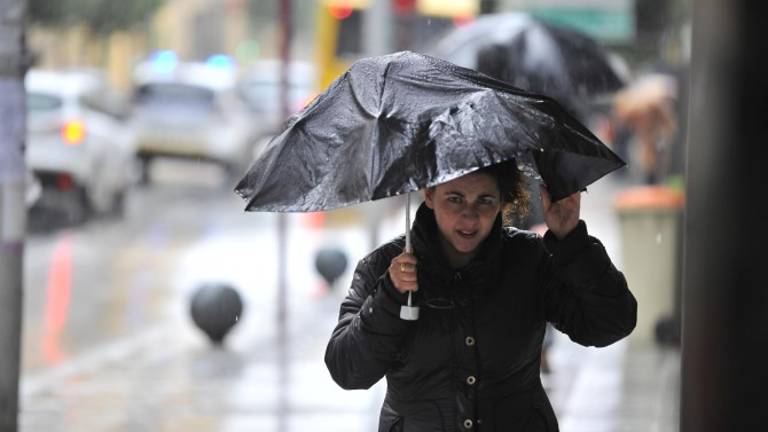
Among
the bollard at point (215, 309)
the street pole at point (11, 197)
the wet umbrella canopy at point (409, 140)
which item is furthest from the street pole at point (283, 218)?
the wet umbrella canopy at point (409, 140)

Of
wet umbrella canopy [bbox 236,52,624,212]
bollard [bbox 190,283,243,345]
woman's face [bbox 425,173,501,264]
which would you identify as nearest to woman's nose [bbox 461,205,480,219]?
woman's face [bbox 425,173,501,264]

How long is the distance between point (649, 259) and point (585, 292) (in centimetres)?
787

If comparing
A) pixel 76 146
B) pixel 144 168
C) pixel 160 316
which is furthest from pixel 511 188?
pixel 144 168

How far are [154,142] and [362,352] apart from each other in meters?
25.0

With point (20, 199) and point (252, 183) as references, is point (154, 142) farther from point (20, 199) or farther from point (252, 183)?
point (252, 183)

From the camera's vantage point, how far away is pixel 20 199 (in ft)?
20.1

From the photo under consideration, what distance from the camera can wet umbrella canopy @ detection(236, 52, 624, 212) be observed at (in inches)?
130

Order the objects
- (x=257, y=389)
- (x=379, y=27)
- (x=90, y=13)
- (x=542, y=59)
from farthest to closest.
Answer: (x=90, y=13)
(x=379, y=27)
(x=257, y=389)
(x=542, y=59)

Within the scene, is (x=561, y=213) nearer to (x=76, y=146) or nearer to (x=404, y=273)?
(x=404, y=273)

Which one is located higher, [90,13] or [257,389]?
[90,13]

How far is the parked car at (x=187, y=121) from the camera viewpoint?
2802 cm

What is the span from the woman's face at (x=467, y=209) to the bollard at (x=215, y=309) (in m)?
6.85

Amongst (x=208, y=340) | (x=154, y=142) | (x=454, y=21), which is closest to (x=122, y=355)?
Result: (x=208, y=340)

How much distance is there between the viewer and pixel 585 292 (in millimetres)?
3439
